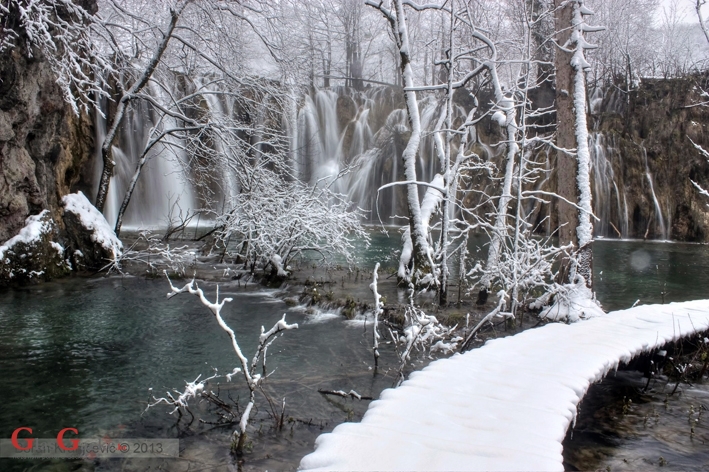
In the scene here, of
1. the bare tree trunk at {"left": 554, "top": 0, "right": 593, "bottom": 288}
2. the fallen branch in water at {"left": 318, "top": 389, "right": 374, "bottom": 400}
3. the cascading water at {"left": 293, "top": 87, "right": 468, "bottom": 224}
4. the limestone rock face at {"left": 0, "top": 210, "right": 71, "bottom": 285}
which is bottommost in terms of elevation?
the fallen branch in water at {"left": 318, "top": 389, "right": 374, "bottom": 400}

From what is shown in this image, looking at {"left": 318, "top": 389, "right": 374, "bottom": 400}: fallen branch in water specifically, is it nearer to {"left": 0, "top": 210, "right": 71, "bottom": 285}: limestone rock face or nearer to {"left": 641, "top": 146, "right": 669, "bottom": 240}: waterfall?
{"left": 0, "top": 210, "right": 71, "bottom": 285}: limestone rock face

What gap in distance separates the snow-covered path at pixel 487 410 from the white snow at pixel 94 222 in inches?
381

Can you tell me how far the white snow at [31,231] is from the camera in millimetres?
10375

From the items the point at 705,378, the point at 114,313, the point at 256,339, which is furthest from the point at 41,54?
the point at 705,378

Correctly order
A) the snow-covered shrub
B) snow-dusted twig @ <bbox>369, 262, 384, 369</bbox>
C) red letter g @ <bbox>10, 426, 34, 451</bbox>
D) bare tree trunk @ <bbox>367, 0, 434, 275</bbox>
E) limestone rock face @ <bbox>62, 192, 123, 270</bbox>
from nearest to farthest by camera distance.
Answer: red letter g @ <bbox>10, 426, 34, 451</bbox> < snow-dusted twig @ <bbox>369, 262, 384, 369</bbox> < bare tree trunk @ <bbox>367, 0, 434, 275</bbox> < the snow-covered shrub < limestone rock face @ <bbox>62, 192, 123, 270</bbox>

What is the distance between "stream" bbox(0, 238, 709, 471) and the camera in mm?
4590

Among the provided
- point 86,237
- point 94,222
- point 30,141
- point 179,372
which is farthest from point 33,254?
point 179,372

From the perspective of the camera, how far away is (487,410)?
12.4 feet

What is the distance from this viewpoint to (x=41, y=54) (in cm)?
1124

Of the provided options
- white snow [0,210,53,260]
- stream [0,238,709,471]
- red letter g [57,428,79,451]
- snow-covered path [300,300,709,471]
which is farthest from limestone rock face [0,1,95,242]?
snow-covered path [300,300,709,471]

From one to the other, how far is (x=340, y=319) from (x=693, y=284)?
939 cm

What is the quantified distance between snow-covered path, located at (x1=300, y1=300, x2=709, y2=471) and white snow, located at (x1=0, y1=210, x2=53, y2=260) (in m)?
9.37

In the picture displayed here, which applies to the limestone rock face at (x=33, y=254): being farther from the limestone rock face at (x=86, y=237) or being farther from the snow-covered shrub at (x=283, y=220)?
the snow-covered shrub at (x=283, y=220)

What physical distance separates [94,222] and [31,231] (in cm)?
153
